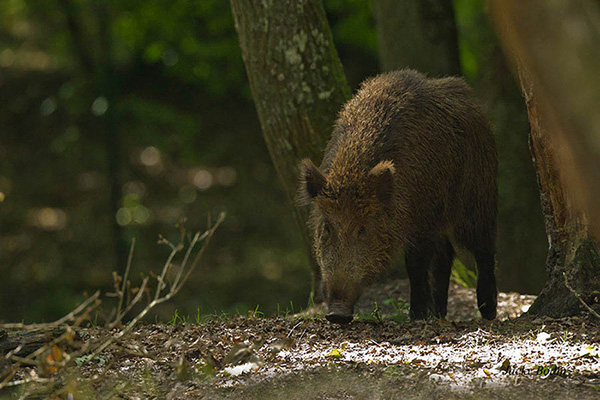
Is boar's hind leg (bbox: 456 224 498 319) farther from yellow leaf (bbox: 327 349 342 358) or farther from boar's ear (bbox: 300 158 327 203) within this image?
yellow leaf (bbox: 327 349 342 358)

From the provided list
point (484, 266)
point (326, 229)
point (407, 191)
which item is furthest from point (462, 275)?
point (326, 229)

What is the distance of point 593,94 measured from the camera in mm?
1606

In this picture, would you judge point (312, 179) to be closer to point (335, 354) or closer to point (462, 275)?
point (335, 354)

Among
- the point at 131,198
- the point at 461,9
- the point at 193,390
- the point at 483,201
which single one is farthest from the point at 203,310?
the point at 193,390

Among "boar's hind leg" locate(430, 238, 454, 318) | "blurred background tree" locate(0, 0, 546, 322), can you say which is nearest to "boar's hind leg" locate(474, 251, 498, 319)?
"boar's hind leg" locate(430, 238, 454, 318)

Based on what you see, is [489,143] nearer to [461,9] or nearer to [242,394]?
[242,394]

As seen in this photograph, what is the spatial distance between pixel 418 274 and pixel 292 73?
2.10 meters

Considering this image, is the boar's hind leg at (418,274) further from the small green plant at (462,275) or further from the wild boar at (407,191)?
the small green plant at (462,275)

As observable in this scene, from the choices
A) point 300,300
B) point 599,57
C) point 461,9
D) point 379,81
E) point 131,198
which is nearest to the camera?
point 599,57

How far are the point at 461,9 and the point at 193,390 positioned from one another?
10235 millimetres

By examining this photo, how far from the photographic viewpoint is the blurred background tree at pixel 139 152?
13695 mm

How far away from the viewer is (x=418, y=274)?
6129 mm

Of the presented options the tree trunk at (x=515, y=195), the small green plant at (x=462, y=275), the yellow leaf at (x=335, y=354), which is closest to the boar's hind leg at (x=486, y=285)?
the small green plant at (x=462, y=275)

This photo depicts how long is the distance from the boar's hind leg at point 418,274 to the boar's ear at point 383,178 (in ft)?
2.12
